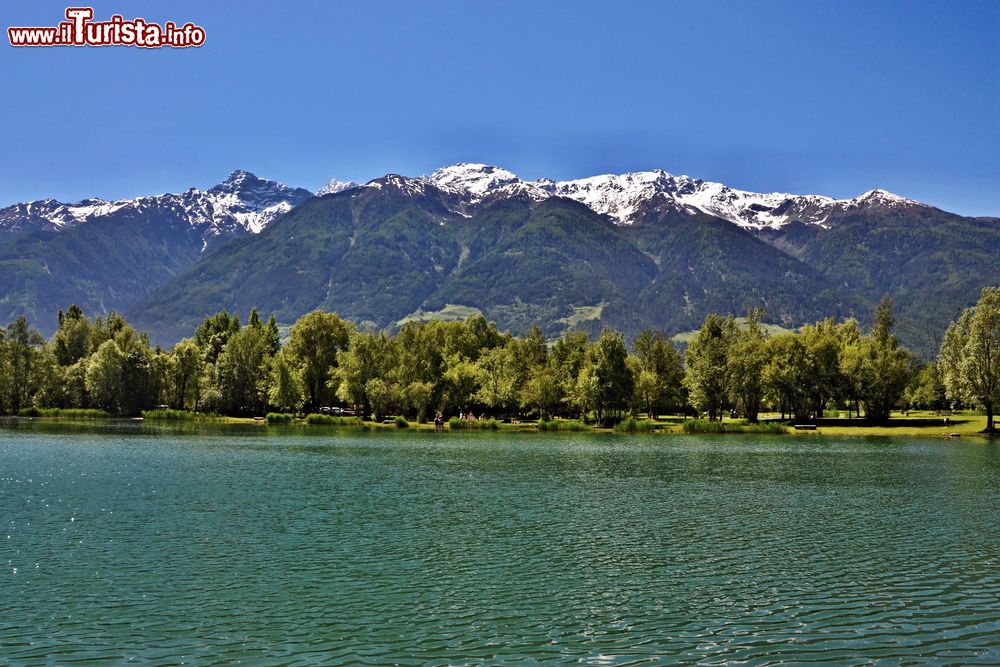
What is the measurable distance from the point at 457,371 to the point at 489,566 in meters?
113

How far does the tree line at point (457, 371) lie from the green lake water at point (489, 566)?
230 feet

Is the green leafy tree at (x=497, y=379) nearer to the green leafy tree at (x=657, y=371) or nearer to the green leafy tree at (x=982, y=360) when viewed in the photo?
the green leafy tree at (x=657, y=371)

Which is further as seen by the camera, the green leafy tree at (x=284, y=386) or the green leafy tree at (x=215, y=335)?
the green leafy tree at (x=215, y=335)

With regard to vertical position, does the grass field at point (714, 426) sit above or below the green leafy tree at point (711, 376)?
below

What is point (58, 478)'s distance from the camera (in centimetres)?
5519

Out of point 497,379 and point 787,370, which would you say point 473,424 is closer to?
point 497,379

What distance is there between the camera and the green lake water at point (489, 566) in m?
22.6

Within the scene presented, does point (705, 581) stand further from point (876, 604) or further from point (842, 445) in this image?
point (842, 445)

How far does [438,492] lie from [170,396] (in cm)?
12213

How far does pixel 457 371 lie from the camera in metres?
145

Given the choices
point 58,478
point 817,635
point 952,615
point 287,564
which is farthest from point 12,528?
point 952,615

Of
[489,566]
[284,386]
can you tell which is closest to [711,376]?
[284,386]

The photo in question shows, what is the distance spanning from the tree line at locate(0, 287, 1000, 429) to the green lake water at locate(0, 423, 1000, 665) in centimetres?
7024

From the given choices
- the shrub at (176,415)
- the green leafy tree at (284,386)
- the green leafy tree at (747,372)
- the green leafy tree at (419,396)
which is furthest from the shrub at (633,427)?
the shrub at (176,415)
